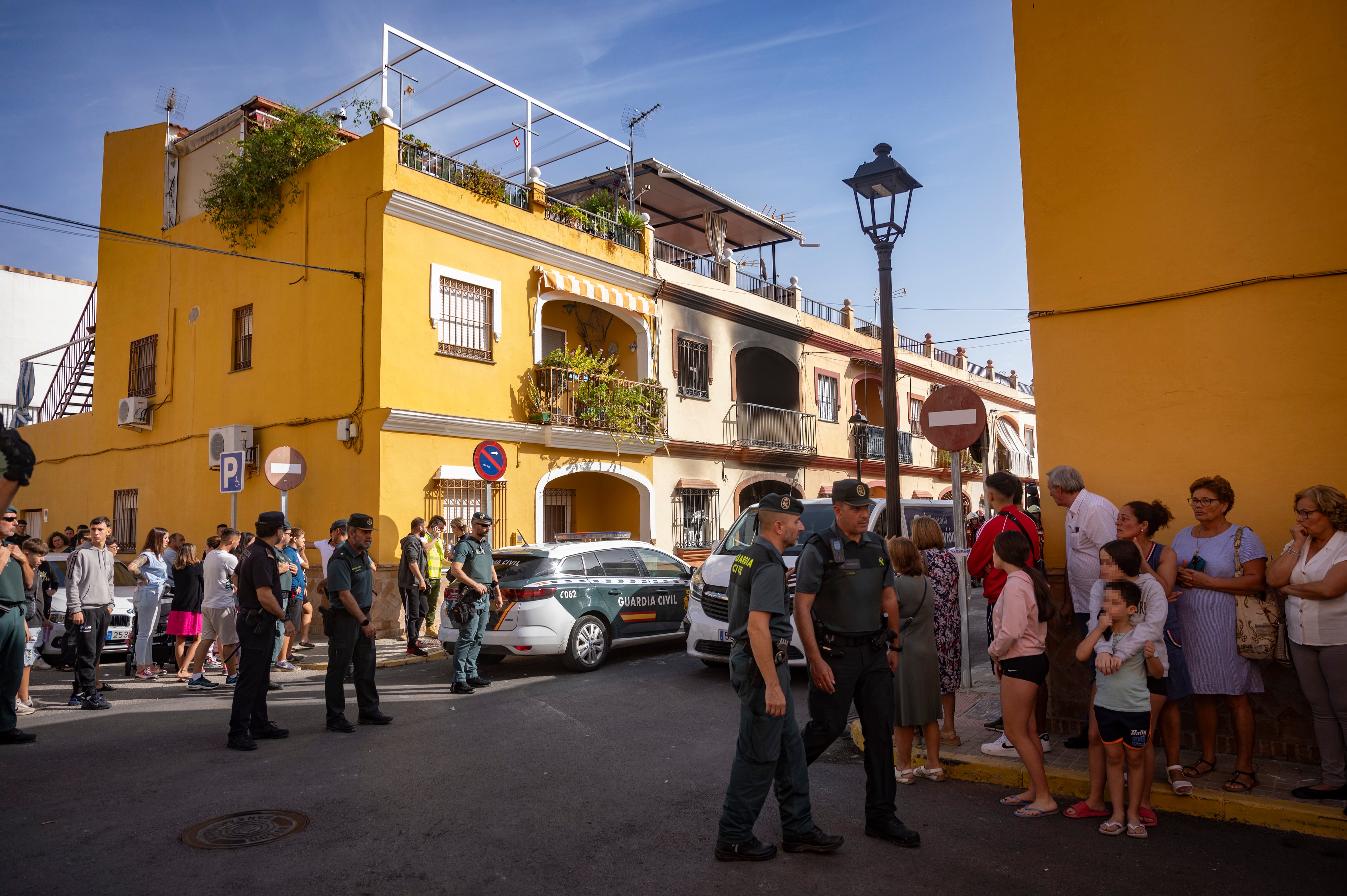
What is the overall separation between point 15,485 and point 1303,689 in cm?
664

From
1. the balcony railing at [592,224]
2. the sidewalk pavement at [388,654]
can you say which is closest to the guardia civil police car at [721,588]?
the sidewalk pavement at [388,654]

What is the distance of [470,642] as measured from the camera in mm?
9125

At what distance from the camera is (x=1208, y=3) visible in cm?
631

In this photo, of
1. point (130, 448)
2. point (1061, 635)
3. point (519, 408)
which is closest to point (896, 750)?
point (1061, 635)

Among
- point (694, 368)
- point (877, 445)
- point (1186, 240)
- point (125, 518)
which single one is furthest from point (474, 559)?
point (877, 445)

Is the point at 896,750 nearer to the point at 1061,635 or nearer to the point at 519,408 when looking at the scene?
the point at 1061,635

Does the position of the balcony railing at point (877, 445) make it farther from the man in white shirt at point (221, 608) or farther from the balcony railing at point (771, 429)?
the man in white shirt at point (221, 608)

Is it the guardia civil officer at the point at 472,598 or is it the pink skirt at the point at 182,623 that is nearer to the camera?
the guardia civil officer at the point at 472,598

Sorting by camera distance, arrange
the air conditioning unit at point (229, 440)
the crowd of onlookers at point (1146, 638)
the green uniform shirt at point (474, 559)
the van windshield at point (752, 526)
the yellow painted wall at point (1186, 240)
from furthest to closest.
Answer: the air conditioning unit at point (229, 440), the van windshield at point (752, 526), the green uniform shirt at point (474, 559), the yellow painted wall at point (1186, 240), the crowd of onlookers at point (1146, 638)

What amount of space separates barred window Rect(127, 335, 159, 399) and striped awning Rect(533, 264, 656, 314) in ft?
30.1

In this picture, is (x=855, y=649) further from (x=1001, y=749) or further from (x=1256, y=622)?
(x=1256, y=622)

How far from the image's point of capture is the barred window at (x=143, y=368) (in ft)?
61.7

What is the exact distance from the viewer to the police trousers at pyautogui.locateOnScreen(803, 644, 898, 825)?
459cm

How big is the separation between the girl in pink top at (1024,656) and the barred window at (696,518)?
14326 millimetres
